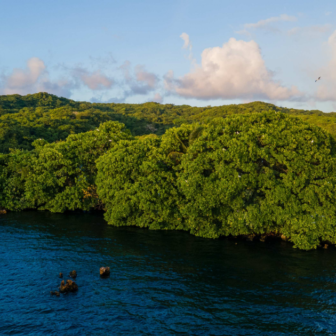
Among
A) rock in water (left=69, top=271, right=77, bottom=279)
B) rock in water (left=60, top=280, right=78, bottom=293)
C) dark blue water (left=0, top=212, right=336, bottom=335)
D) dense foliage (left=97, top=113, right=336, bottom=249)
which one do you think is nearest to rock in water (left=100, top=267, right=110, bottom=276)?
dark blue water (left=0, top=212, right=336, bottom=335)

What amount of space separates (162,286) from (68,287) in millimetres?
8666

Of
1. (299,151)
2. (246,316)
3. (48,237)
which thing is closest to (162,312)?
(246,316)

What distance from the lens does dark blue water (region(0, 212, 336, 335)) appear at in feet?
79.3

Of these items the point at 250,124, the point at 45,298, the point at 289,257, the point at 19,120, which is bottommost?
the point at 45,298

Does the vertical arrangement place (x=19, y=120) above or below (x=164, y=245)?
above

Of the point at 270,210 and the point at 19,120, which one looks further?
the point at 19,120

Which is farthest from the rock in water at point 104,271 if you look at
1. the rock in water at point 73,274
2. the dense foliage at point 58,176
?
the dense foliage at point 58,176

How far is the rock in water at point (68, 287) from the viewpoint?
28.3 meters

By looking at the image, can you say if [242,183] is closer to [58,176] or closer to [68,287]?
[68,287]

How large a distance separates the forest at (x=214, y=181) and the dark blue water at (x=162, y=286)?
11.4 feet

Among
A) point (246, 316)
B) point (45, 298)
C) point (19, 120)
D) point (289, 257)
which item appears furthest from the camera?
point (19, 120)

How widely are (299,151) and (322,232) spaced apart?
1088cm

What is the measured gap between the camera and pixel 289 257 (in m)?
38.5

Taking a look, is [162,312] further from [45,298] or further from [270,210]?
[270,210]
